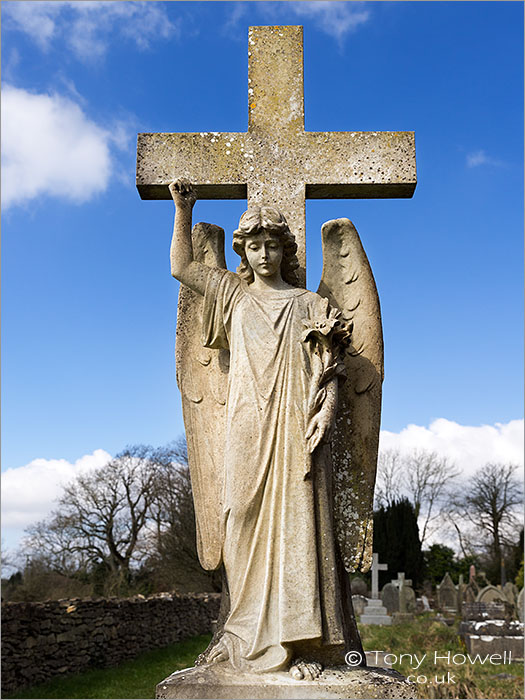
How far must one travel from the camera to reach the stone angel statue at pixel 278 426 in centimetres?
354

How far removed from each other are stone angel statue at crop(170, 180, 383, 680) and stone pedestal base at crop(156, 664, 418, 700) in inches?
2.4

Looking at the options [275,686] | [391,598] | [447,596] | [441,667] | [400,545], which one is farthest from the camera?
[400,545]

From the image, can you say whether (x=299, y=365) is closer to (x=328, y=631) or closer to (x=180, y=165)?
(x=328, y=631)

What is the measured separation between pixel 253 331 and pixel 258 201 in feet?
3.59

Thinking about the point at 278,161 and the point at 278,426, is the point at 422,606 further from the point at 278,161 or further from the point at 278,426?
the point at 278,426

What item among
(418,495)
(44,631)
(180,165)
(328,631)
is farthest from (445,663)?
(418,495)

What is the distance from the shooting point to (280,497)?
3.64 meters

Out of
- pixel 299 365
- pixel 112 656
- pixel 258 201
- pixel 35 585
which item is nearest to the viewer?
pixel 299 365

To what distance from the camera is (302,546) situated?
3.54 m

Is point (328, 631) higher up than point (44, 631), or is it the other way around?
point (328, 631)

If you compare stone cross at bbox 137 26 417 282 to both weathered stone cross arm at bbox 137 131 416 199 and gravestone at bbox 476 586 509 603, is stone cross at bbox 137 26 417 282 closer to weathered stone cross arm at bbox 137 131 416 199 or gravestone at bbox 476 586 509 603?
weathered stone cross arm at bbox 137 131 416 199

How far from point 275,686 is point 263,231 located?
→ 2396mm

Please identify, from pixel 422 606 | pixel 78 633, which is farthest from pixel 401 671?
pixel 422 606

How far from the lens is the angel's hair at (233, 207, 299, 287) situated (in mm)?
4035
